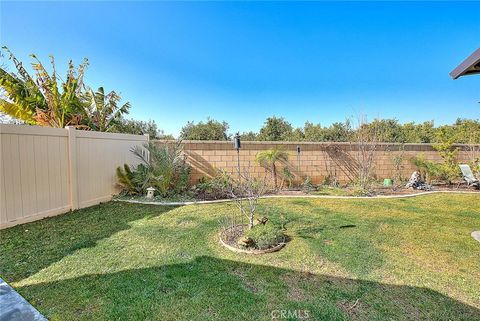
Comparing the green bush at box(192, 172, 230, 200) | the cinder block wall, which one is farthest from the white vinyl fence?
the green bush at box(192, 172, 230, 200)

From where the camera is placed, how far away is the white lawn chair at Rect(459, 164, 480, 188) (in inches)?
358

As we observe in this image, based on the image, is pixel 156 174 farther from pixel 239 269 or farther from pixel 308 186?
pixel 308 186

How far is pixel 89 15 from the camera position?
22.3 ft

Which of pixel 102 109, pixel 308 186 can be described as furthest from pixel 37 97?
pixel 308 186

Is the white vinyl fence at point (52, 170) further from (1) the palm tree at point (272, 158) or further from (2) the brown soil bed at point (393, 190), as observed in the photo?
(2) the brown soil bed at point (393, 190)

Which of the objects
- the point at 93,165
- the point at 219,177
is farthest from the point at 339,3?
the point at 93,165

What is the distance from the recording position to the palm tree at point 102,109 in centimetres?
953

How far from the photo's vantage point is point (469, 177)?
9281 mm

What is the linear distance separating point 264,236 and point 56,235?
145 inches

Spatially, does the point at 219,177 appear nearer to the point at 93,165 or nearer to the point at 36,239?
the point at 93,165

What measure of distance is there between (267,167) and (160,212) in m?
4.62

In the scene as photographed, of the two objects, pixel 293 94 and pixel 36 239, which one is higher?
pixel 293 94

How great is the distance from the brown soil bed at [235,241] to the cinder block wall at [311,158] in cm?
420

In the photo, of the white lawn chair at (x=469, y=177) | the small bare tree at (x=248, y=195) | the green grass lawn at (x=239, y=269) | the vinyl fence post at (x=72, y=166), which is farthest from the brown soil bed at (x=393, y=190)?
the vinyl fence post at (x=72, y=166)
